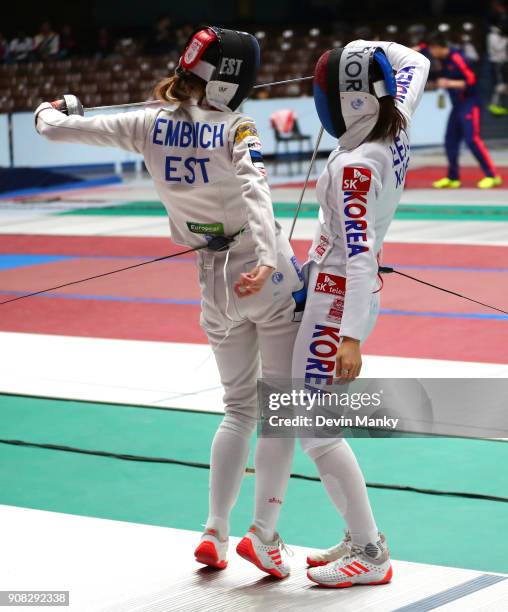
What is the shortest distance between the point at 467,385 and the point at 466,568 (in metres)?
2.66

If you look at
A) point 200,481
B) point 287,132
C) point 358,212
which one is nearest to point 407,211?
point 287,132

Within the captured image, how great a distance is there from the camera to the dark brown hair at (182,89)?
3.88 m

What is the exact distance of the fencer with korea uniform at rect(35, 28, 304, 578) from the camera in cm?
381

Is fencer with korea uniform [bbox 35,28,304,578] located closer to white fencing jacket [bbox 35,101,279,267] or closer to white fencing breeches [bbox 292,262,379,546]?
white fencing jacket [bbox 35,101,279,267]

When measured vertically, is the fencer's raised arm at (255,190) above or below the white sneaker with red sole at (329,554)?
above

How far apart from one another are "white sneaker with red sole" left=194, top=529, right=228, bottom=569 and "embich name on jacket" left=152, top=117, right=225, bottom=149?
127 centimetres

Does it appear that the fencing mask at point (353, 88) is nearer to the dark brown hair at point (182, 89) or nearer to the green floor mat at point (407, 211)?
the dark brown hair at point (182, 89)

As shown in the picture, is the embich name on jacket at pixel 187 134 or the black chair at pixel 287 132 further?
the black chair at pixel 287 132

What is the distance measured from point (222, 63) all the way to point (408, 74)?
0.70m

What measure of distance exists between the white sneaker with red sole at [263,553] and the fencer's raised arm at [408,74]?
4.80 ft

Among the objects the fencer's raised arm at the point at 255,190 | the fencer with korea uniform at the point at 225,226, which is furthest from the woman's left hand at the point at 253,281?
the fencer with korea uniform at the point at 225,226

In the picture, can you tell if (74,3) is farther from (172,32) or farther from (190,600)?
(190,600)

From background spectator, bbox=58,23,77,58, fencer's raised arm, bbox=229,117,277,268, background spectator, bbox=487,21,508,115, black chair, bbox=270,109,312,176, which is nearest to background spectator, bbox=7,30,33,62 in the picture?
background spectator, bbox=58,23,77,58

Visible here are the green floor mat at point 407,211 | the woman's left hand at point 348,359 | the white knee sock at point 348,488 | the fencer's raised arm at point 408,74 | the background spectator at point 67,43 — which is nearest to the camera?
the woman's left hand at point 348,359
